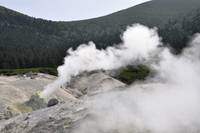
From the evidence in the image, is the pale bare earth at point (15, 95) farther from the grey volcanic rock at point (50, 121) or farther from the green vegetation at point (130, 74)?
the green vegetation at point (130, 74)

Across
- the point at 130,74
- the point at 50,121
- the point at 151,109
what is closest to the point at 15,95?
the point at 50,121

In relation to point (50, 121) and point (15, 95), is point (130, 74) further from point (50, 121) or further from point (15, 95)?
point (50, 121)

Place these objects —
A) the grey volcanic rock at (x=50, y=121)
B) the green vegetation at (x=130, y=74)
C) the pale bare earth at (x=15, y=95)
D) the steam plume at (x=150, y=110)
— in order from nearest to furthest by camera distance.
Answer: the steam plume at (x=150, y=110)
the grey volcanic rock at (x=50, y=121)
the pale bare earth at (x=15, y=95)
the green vegetation at (x=130, y=74)

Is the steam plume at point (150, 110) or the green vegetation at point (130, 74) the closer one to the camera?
the steam plume at point (150, 110)

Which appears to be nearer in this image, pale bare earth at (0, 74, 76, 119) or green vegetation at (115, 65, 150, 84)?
pale bare earth at (0, 74, 76, 119)

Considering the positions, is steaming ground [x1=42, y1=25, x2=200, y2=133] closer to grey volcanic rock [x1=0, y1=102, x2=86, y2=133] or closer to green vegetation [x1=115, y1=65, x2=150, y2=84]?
grey volcanic rock [x1=0, y1=102, x2=86, y2=133]

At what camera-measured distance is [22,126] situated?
2627cm

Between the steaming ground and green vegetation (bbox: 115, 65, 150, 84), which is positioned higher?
the steaming ground

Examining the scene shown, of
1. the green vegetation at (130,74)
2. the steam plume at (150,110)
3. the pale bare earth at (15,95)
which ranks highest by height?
the steam plume at (150,110)

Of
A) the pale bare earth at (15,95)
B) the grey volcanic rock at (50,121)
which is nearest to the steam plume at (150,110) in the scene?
the grey volcanic rock at (50,121)

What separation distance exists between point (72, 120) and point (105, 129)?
2.85 metres

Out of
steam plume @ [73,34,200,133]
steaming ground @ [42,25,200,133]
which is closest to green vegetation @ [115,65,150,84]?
steaming ground @ [42,25,200,133]

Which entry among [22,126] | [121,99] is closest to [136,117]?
[121,99]

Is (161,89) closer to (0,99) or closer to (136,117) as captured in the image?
(136,117)
